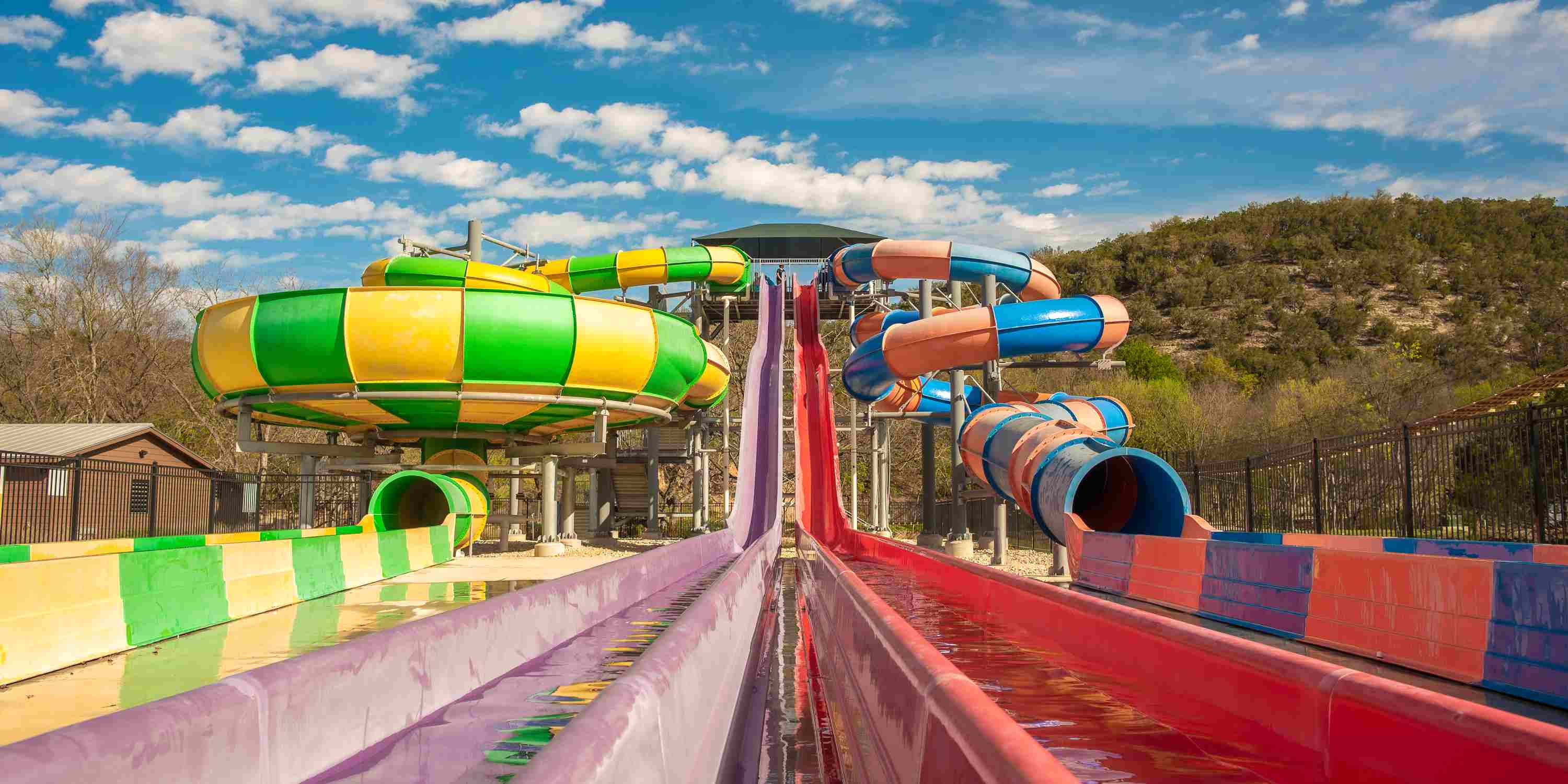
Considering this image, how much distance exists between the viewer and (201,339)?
52.0 ft

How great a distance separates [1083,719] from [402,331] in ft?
41.3

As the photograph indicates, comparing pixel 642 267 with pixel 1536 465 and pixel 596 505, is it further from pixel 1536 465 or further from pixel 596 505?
pixel 1536 465

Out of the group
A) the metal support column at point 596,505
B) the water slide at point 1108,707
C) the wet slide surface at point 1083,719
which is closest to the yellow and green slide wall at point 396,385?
the water slide at point 1108,707

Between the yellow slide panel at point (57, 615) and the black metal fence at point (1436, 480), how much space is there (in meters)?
10.5

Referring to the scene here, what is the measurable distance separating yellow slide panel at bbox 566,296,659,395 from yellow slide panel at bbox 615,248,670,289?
A: 773 centimetres

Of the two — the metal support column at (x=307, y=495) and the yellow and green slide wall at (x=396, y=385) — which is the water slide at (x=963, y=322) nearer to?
the yellow and green slide wall at (x=396, y=385)

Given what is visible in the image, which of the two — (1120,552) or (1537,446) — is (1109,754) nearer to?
(1120,552)

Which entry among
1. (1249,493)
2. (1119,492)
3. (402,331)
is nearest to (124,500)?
(402,331)

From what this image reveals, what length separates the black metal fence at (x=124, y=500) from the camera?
16.4m

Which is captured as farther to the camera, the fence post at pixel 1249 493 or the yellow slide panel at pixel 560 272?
the yellow slide panel at pixel 560 272

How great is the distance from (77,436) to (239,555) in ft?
63.7

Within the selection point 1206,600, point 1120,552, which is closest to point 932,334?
point 1120,552

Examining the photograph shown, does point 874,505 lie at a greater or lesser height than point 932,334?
lesser

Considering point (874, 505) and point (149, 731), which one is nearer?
point (149, 731)
